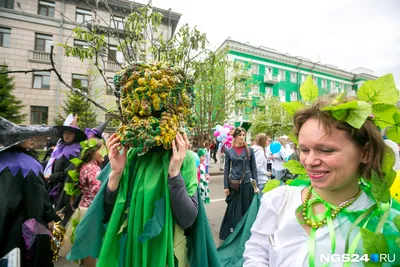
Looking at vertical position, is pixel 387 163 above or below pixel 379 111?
below

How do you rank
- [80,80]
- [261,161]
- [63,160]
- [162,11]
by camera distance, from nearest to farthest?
[63,160], [261,161], [162,11], [80,80]

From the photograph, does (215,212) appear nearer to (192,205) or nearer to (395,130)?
(192,205)

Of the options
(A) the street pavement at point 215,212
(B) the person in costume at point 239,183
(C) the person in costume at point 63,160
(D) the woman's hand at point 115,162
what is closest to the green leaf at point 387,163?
(D) the woman's hand at point 115,162

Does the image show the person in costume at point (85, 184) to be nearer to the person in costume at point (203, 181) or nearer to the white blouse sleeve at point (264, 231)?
the person in costume at point (203, 181)

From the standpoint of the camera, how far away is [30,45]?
53.7 feet

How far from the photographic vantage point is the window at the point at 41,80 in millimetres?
16703

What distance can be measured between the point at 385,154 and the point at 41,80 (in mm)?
21262

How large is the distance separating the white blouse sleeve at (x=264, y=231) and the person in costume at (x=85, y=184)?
2281mm

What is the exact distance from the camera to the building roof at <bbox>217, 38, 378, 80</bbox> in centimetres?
2370

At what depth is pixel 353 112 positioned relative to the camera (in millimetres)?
989

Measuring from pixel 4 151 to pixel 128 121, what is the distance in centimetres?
166

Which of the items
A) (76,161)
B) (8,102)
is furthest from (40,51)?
(76,161)

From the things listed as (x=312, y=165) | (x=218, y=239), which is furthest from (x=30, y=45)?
(x=312, y=165)

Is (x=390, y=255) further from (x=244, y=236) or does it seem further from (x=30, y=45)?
(x=30, y=45)
